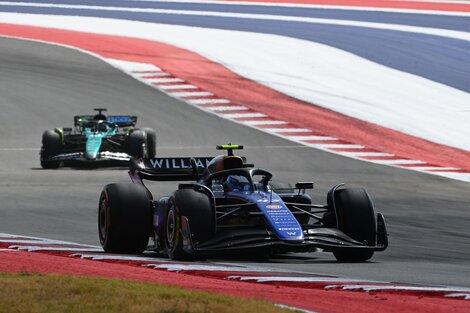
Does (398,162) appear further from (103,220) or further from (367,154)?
(103,220)

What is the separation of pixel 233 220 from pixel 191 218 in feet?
2.91

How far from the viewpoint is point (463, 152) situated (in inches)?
1261

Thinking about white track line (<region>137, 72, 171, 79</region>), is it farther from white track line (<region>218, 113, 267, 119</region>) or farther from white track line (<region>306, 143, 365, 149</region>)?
white track line (<region>306, 143, 365, 149</region>)

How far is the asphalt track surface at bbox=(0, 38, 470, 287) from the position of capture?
1598 cm

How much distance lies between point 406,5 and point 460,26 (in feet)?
21.2

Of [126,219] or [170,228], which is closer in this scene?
[170,228]

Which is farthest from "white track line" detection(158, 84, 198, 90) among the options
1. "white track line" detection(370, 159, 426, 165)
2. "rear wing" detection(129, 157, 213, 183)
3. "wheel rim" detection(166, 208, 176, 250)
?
"wheel rim" detection(166, 208, 176, 250)

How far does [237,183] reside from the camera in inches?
611

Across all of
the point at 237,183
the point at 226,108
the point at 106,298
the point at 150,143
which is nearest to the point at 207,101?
the point at 226,108

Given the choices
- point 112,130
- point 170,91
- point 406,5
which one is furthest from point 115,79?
point 406,5

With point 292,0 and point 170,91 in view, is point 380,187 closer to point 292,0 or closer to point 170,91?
point 170,91

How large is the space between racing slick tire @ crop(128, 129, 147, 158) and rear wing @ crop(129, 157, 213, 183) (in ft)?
40.2

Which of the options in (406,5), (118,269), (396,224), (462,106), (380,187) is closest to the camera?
(118,269)

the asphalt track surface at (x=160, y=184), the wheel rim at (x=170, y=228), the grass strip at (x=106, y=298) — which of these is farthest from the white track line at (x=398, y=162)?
the grass strip at (x=106, y=298)
